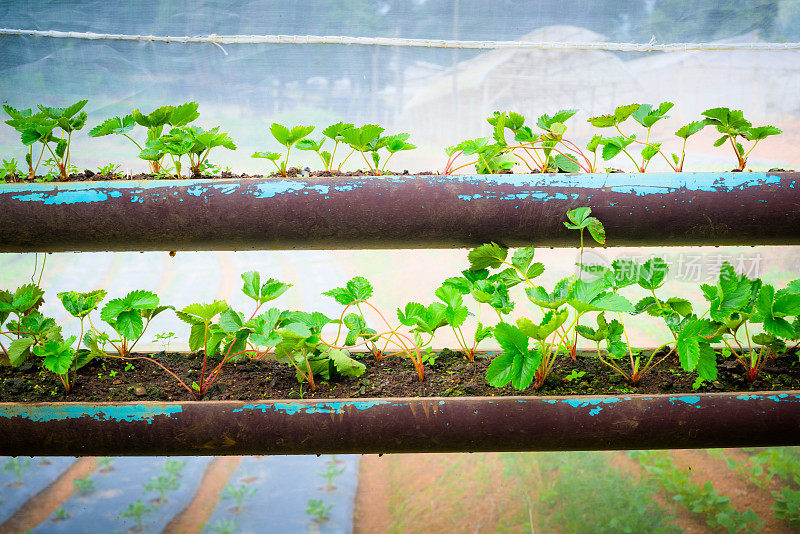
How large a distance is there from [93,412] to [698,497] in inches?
40.6

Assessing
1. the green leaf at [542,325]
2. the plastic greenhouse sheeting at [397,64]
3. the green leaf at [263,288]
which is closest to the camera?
the green leaf at [542,325]

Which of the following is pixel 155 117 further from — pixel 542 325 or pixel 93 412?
pixel 542 325

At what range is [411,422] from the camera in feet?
2.15

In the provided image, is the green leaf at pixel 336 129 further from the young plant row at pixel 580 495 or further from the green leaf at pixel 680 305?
the young plant row at pixel 580 495

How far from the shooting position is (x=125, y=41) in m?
0.94

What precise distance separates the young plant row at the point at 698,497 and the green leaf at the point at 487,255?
0.65 meters

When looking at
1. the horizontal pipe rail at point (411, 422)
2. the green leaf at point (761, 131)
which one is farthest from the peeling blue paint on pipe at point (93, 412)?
the green leaf at point (761, 131)

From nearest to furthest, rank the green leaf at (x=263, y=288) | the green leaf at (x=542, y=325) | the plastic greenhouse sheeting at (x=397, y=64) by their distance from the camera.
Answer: the green leaf at (x=542, y=325) < the green leaf at (x=263, y=288) < the plastic greenhouse sheeting at (x=397, y=64)

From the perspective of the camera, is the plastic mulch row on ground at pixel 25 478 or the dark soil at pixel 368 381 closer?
the dark soil at pixel 368 381

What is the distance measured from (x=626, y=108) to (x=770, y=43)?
0.47 m

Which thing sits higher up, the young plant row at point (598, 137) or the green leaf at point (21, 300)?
the young plant row at point (598, 137)

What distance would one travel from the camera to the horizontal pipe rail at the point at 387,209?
2.18 feet

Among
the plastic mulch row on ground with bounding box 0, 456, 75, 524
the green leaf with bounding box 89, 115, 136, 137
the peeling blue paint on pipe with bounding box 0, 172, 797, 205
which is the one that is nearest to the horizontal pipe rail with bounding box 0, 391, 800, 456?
the peeling blue paint on pipe with bounding box 0, 172, 797, 205

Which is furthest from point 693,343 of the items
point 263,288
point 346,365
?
point 263,288
